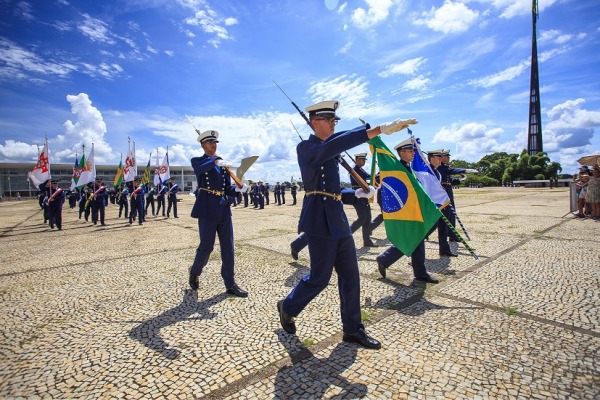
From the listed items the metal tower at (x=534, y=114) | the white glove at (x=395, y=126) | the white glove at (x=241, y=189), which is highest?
the metal tower at (x=534, y=114)

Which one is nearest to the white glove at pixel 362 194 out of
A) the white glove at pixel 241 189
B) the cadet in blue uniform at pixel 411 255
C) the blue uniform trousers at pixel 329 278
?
the blue uniform trousers at pixel 329 278

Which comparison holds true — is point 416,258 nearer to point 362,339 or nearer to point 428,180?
point 428,180

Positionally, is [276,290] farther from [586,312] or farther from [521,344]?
[586,312]

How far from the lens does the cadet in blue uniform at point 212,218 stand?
4539 millimetres

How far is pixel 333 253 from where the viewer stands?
3.07 m

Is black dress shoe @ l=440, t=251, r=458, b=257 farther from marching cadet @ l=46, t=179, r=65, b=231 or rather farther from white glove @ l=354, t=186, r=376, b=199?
marching cadet @ l=46, t=179, r=65, b=231

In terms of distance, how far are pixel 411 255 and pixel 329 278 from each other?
224 cm

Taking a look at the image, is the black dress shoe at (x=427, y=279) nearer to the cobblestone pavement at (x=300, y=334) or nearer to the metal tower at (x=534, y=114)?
the cobblestone pavement at (x=300, y=334)

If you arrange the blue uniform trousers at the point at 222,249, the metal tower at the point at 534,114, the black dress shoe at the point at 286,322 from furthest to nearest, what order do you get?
the metal tower at the point at 534,114
the blue uniform trousers at the point at 222,249
the black dress shoe at the point at 286,322

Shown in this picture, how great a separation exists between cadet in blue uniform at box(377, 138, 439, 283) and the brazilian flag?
215mm

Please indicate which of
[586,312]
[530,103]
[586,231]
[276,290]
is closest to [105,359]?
[276,290]

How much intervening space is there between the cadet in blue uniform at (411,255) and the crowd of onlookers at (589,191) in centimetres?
1043

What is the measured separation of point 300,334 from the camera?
10.7 feet

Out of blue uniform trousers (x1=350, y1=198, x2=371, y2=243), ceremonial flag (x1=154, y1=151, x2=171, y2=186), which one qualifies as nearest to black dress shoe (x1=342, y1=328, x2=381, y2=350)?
blue uniform trousers (x1=350, y1=198, x2=371, y2=243)
